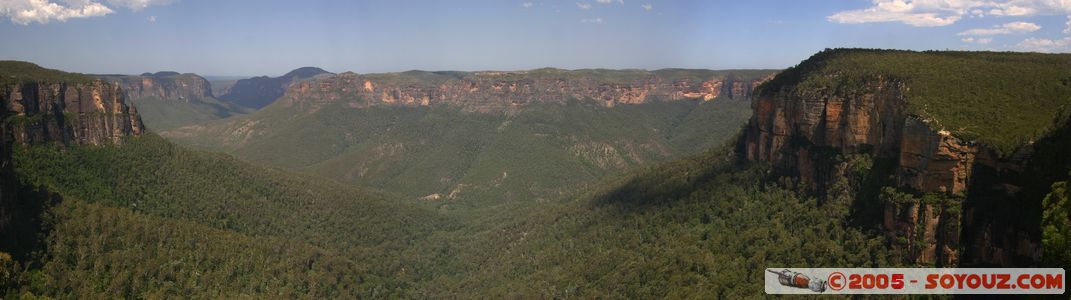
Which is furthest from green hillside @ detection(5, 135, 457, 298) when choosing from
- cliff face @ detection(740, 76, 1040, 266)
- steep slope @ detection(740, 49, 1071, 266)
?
cliff face @ detection(740, 76, 1040, 266)

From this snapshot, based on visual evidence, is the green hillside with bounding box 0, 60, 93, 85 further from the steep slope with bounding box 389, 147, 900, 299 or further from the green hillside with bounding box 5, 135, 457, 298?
the steep slope with bounding box 389, 147, 900, 299

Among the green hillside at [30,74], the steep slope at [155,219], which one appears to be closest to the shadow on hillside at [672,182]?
the steep slope at [155,219]

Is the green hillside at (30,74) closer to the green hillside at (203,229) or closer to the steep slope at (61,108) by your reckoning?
the steep slope at (61,108)

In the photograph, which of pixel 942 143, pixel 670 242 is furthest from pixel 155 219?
pixel 942 143

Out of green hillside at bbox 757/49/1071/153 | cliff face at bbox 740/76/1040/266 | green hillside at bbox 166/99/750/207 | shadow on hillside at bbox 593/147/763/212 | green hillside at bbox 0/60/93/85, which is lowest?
green hillside at bbox 166/99/750/207

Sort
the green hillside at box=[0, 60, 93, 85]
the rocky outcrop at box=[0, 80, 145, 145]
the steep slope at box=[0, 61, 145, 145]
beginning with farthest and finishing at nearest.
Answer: the green hillside at box=[0, 60, 93, 85] → the steep slope at box=[0, 61, 145, 145] → the rocky outcrop at box=[0, 80, 145, 145]

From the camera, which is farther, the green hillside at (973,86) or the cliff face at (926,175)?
the green hillside at (973,86)

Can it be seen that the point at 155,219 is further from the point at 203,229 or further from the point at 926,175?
the point at 926,175
